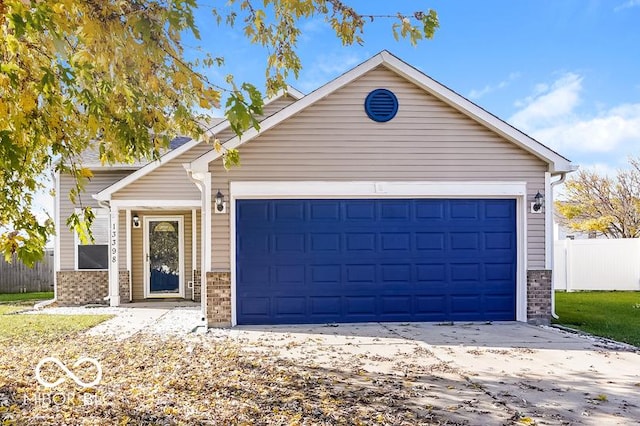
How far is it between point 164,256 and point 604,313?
35.8 feet

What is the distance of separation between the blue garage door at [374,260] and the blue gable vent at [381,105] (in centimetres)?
158

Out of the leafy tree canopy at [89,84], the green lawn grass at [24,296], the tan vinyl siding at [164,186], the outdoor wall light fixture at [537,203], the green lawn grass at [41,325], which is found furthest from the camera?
the green lawn grass at [24,296]

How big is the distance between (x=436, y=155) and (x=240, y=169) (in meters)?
3.65

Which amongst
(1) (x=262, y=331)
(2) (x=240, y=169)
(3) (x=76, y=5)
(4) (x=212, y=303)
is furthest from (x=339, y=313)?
(3) (x=76, y=5)

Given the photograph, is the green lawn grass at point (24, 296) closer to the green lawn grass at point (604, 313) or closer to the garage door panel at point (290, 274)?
the garage door panel at point (290, 274)

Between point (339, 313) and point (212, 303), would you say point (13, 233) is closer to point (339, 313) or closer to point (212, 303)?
point (212, 303)

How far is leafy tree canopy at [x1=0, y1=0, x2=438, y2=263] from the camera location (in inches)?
142

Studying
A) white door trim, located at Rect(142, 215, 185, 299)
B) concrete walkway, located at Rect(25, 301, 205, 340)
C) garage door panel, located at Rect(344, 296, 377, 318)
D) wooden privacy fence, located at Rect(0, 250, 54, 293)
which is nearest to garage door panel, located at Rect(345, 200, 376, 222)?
garage door panel, located at Rect(344, 296, 377, 318)

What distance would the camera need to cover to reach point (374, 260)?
9.10m

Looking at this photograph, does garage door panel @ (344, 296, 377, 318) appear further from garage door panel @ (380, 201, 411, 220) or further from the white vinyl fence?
the white vinyl fence

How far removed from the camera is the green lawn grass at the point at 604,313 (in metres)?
8.47

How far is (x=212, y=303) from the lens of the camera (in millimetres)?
8766

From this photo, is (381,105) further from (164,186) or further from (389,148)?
(164,186)

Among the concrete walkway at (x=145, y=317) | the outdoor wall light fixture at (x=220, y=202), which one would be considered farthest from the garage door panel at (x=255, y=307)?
the outdoor wall light fixture at (x=220, y=202)
